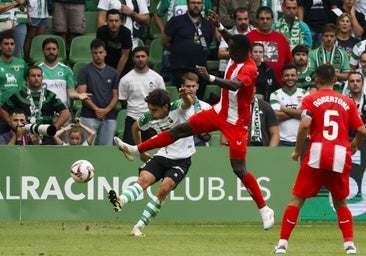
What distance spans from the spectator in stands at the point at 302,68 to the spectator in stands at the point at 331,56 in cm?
28

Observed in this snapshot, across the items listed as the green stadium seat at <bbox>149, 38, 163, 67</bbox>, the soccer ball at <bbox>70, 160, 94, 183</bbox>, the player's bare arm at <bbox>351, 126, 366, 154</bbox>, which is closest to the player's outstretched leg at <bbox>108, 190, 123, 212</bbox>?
the soccer ball at <bbox>70, 160, 94, 183</bbox>

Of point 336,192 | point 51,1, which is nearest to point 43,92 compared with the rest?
point 51,1

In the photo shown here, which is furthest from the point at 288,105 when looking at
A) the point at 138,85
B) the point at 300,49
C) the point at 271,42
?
the point at 138,85

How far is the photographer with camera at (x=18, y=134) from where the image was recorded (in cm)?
1909

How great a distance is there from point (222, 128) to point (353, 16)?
8.17 m

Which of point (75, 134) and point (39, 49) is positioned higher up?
point (39, 49)

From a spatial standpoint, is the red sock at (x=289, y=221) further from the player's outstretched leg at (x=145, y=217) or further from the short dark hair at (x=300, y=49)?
the short dark hair at (x=300, y=49)

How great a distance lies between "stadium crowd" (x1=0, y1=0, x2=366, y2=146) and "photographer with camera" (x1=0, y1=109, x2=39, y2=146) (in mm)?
23

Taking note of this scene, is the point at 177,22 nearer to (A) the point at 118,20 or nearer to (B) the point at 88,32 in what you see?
(A) the point at 118,20

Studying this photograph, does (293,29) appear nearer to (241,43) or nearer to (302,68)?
(302,68)

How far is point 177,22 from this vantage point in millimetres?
21094

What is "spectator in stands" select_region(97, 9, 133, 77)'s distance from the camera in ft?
68.7

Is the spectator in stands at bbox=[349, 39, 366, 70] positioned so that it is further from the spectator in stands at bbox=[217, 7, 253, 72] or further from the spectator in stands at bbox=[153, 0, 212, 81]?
the spectator in stands at bbox=[153, 0, 212, 81]

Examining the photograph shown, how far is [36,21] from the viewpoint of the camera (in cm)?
2203
